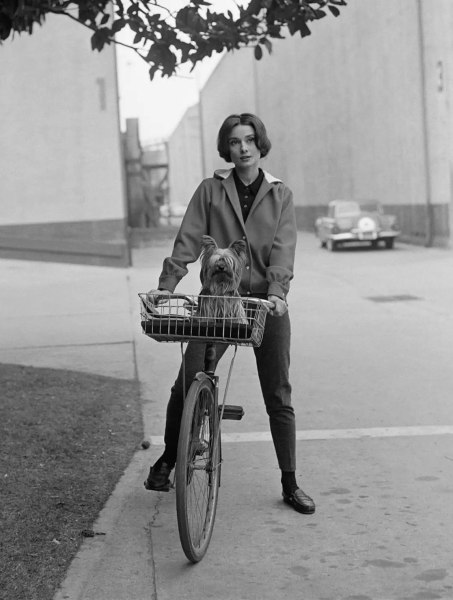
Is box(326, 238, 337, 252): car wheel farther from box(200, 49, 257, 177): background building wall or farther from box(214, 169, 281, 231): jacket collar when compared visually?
box(200, 49, 257, 177): background building wall

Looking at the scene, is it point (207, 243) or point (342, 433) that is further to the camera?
point (342, 433)

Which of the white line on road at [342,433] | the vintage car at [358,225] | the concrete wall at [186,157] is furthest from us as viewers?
the concrete wall at [186,157]

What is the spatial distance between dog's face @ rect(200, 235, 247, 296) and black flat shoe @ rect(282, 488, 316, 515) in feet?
4.20

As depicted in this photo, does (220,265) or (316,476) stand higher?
(220,265)

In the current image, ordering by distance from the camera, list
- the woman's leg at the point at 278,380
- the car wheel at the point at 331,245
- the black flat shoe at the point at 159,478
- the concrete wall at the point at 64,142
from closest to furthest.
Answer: the woman's leg at the point at 278,380 < the black flat shoe at the point at 159,478 < the concrete wall at the point at 64,142 < the car wheel at the point at 331,245

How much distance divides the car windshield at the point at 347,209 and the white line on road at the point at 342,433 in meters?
22.7

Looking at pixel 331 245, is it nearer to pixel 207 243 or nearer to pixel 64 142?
pixel 64 142

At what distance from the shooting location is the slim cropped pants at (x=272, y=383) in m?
4.85

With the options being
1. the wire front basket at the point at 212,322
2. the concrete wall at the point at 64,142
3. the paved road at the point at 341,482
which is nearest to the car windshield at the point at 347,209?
the concrete wall at the point at 64,142

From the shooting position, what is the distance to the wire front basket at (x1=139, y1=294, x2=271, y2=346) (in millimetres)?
4230

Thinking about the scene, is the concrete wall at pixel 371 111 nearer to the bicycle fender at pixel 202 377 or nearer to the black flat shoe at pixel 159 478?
the black flat shoe at pixel 159 478

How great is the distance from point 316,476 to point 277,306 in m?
1.55

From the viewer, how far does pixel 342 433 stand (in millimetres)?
6805

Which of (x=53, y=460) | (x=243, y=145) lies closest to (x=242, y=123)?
(x=243, y=145)
